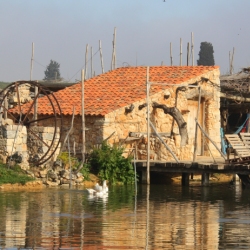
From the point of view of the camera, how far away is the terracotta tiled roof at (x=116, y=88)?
2669 cm

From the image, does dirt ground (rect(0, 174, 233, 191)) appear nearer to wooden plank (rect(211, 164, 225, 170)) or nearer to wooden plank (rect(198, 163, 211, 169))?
wooden plank (rect(198, 163, 211, 169))

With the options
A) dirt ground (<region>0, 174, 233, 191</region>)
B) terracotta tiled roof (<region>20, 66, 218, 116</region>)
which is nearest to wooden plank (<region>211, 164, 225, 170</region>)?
dirt ground (<region>0, 174, 233, 191</region>)

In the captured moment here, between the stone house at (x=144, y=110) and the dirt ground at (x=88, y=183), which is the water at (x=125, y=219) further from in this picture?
the stone house at (x=144, y=110)

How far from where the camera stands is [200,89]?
26.6 m

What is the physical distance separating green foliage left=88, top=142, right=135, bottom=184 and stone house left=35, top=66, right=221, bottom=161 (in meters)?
0.75

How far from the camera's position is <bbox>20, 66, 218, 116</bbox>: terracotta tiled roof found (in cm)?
2669

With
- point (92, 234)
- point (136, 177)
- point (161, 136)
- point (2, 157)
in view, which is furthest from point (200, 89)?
point (92, 234)

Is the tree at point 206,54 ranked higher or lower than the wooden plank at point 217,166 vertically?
higher

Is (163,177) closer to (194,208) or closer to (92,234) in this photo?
(194,208)

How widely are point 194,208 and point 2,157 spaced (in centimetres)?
683

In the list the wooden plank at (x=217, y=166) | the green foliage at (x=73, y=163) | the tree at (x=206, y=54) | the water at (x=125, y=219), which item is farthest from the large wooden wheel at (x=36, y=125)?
the tree at (x=206, y=54)

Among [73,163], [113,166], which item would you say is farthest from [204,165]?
[73,163]

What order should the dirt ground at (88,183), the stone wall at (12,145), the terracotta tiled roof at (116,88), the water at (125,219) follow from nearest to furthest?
the water at (125,219), the dirt ground at (88,183), the stone wall at (12,145), the terracotta tiled roof at (116,88)

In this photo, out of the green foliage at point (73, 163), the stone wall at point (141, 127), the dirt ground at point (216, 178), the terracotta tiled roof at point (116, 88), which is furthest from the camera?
the dirt ground at point (216, 178)
